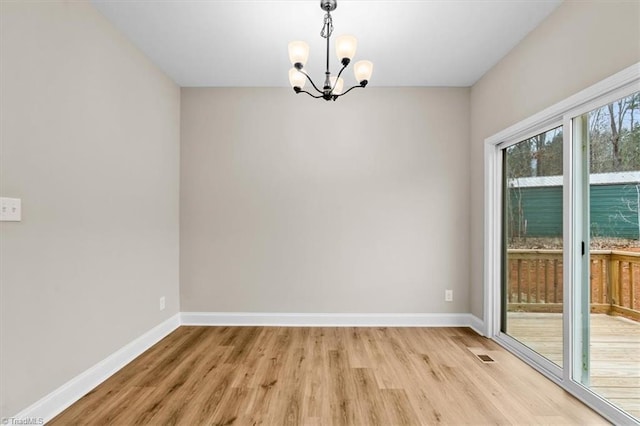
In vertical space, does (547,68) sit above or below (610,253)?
above

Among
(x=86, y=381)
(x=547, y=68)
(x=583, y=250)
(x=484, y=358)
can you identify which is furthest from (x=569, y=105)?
(x=86, y=381)

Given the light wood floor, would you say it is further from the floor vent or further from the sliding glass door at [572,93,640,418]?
the sliding glass door at [572,93,640,418]

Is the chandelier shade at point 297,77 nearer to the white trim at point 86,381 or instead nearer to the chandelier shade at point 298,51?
the chandelier shade at point 298,51

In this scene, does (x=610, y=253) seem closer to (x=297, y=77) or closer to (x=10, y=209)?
(x=297, y=77)

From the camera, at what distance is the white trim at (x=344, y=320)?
3471 mm

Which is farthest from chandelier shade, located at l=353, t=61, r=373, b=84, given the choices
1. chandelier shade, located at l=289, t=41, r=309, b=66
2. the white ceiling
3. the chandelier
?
the white ceiling

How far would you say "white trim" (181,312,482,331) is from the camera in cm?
347

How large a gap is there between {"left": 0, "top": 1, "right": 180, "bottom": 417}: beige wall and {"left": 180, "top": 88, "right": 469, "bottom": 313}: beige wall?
65 cm

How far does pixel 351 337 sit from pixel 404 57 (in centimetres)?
280

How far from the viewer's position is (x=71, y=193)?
2025 millimetres

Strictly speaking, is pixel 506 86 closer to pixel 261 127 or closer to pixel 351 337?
pixel 261 127

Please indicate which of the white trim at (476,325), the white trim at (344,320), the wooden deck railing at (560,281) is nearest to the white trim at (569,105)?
the wooden deck railing at (560,281)

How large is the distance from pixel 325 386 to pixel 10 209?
218 centimetres

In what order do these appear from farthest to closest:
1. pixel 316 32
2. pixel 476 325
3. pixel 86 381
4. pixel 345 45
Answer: pixel 476 325 → pixel 316 32 → pixel 86 381 → pixel 345 45
